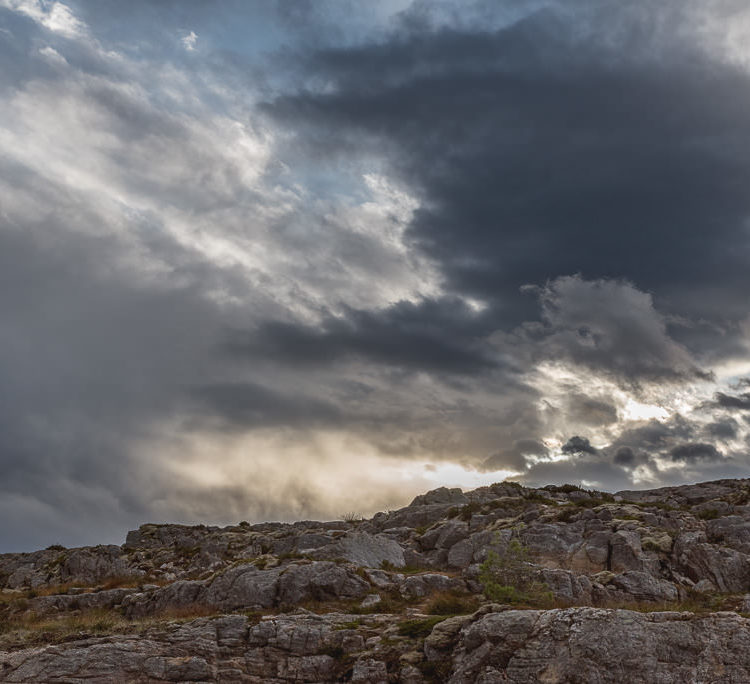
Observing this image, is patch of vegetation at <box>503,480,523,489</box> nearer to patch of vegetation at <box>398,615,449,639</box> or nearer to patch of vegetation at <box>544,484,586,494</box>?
patch of vegetation at <box>544,484,586,494</box>

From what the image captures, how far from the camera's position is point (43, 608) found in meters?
39.2

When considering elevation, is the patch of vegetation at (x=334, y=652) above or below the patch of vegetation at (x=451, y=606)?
below

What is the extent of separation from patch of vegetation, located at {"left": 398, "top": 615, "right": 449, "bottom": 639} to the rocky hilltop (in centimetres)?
9

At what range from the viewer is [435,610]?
91.4 feet

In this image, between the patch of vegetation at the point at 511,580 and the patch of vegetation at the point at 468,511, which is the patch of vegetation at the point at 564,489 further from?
the patch of vegetation at the point at 511,580

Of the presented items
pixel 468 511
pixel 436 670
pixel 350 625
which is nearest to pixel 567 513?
pixel 468 511

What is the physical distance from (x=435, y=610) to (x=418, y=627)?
4.75 m

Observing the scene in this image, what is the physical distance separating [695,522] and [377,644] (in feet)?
145

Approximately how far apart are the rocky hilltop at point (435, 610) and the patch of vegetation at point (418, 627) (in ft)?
0.30

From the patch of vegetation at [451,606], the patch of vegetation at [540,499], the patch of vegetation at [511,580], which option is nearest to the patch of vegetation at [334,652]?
the patch of vegetation at [451,606]

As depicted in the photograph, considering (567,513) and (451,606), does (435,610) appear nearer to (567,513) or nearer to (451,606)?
(451,606)

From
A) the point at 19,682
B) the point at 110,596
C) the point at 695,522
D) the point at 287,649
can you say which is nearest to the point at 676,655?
the point at 287,649

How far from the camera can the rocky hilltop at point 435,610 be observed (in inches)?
719

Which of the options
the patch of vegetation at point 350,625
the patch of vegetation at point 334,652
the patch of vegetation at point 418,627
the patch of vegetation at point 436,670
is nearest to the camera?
the patch of vegetation at point 436,670
